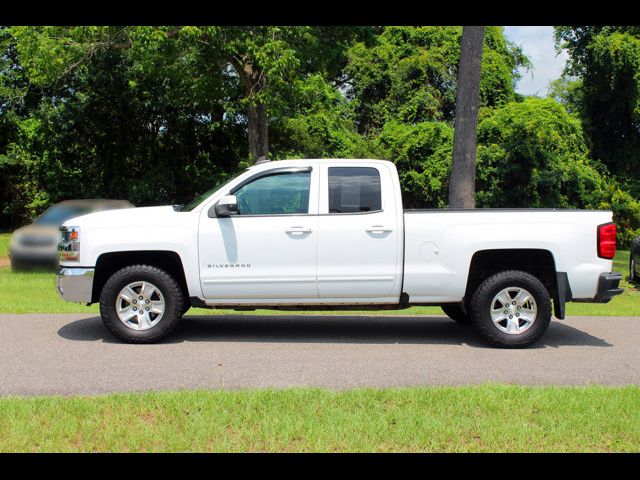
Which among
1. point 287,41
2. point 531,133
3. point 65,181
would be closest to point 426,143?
point 531,133

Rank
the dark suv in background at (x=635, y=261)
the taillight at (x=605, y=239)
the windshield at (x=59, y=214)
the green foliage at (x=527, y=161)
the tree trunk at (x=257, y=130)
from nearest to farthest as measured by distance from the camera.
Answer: the taillight at (x=605, y=239), the dark suv in background at (x=635, y=261), the windshield at (x=59, y=214), the tree trunk at (x=257, y=130), the green foliage at (x=527, y=161)

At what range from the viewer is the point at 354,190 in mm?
8641

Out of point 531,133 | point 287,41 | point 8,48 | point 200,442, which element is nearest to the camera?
point 200,442

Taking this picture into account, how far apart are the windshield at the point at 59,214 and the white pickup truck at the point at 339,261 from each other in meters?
7.84

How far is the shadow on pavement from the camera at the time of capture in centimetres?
888

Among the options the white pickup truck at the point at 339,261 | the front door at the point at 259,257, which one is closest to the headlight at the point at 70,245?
the white pickup truck at the point at 339,261

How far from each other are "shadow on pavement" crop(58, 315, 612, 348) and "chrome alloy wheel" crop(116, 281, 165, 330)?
0.38 m

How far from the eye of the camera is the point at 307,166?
8688 mm

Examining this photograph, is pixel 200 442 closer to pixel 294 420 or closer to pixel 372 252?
pixel 294 420

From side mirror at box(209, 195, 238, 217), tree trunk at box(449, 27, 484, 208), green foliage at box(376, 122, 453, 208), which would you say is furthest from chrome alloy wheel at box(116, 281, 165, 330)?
green foliage at box(376, 122, 453, 208)

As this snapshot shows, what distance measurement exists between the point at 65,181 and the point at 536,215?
73.0 feet

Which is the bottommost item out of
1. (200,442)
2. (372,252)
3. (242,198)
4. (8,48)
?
(200,442)

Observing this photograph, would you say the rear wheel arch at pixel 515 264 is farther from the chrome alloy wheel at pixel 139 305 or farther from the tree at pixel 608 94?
the tree at pixel 608 94

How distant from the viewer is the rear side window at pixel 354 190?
8563mm
